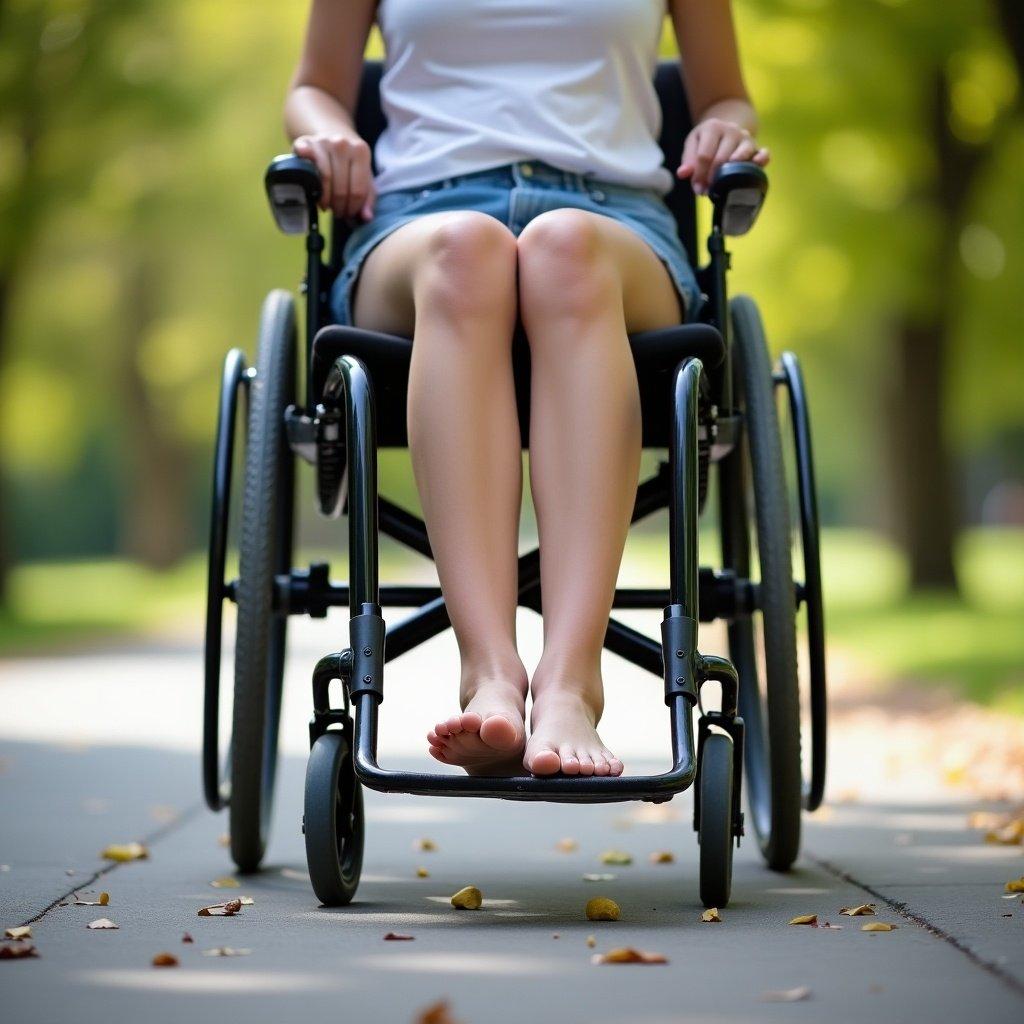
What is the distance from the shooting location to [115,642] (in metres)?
10.9

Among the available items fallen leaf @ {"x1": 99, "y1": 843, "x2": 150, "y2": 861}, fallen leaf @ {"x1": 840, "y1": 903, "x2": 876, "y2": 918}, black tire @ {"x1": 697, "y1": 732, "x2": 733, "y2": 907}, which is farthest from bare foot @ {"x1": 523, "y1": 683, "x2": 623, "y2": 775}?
fallen leaf @ {"x1": 99, "y1": 843, "x2": 150, "y2": 861}

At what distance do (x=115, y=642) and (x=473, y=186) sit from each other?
867cm

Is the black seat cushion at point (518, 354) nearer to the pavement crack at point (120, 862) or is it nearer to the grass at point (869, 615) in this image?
the pavement crack at point (120, 862)

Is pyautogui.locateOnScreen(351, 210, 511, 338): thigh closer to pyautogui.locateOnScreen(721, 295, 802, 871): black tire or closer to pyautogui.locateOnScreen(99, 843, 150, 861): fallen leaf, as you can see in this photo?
pyautogui.locateOnScreen(721, 295, 802, 871): black tire

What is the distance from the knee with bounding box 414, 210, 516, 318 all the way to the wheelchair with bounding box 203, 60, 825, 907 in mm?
152

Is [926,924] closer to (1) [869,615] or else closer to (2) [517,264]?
(2) [517,264]

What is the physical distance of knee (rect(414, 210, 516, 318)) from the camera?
242cm

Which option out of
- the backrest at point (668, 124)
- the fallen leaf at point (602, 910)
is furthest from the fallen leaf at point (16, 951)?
the backrest at point (668, 124)

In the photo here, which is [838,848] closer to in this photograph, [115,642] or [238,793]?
[238,793]

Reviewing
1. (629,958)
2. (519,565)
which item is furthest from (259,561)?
(629,958)

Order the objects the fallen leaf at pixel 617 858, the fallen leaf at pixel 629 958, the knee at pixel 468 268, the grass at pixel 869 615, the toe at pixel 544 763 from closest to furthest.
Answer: the fallen leaf at pixel 629 958 < the toe at pixel 544 763 < the knee at pixel 468 268 < the fallen leaf at pixel 617 858 < the grass at pixel 869 615

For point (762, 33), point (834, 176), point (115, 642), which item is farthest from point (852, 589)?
point (115, 642)

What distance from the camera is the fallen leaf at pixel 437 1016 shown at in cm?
165

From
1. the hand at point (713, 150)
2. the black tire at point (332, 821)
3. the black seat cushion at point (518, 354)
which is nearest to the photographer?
the black tire at point (332, 821)
